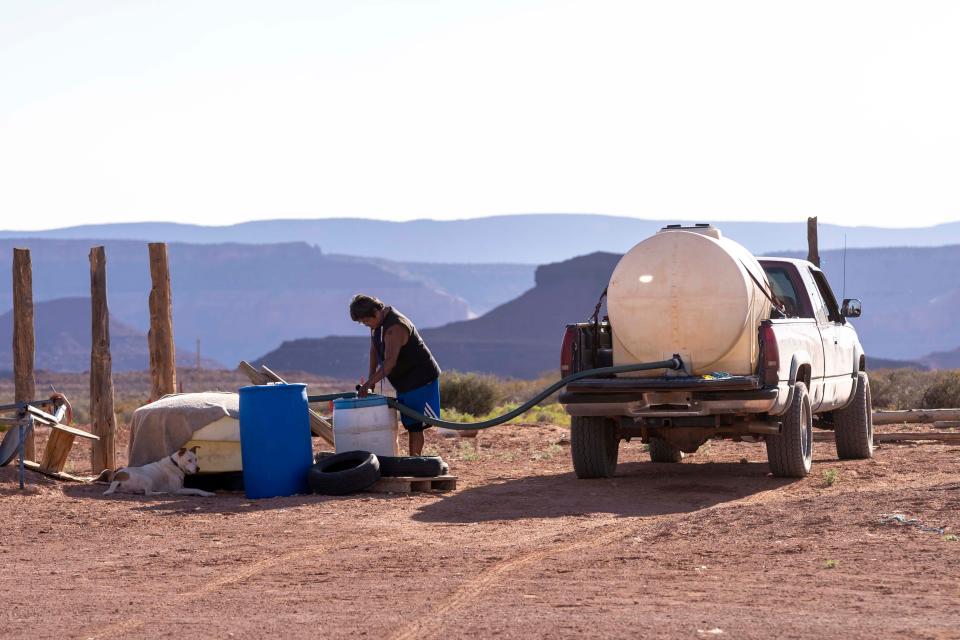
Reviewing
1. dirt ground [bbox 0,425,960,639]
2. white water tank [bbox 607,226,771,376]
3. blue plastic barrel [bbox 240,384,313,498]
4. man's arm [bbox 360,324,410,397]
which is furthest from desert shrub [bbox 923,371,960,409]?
blue plastic barrel [bbox 240,384,313,498]

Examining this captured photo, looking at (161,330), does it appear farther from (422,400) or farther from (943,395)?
(943,395)

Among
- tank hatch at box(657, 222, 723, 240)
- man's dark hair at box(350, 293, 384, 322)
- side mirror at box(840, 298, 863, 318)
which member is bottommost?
side mirror at box(840, 298, 863, 318)

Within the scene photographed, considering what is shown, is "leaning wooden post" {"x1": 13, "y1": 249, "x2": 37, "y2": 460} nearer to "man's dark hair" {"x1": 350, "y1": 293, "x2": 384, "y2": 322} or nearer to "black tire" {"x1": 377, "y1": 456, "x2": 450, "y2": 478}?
"man's dark hair" {"x1": 350, "y1": 293, "x2": 384, "y2": 322}

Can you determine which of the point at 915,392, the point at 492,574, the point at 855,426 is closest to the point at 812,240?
the point at 915,392

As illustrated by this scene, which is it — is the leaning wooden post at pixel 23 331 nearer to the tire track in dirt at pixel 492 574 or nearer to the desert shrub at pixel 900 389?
the tire track in dirt at pixel 492 574

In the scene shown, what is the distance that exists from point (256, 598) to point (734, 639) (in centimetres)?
271

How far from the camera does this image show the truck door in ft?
46.4

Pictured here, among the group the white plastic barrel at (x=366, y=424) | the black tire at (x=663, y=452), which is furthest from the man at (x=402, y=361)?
the black tire at (x=663, y=452)

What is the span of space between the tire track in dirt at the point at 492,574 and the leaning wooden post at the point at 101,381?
7209 millimetres

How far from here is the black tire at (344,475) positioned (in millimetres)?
12484

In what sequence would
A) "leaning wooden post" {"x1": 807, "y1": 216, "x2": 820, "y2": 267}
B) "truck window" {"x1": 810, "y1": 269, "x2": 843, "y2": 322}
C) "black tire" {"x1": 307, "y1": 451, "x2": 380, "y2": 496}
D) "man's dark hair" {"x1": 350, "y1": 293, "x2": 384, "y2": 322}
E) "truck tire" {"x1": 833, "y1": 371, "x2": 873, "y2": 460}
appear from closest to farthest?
"black tire" {"x1": 307, "y1": 451, "x2": 380, "y2": 496}, "man's dark hair" {"x1": 350, "y1": 293, "x2": 384, "y2": 322}, "truck window" {"x1": 810, "y1": 269, "x2": 843, "y2": 322}, "truck tire" {"x1": 833, "y1": 371, "x2": 873, "y2": 460}, "leaning wooden post" {"x1": 807, "y1": 216, "x2": 820, "y2": 267}

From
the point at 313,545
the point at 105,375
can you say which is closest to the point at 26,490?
the point at 105,375

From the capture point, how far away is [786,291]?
559 inches

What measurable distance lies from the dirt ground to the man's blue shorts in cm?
97
